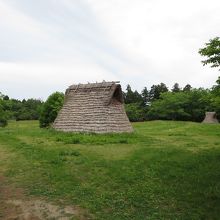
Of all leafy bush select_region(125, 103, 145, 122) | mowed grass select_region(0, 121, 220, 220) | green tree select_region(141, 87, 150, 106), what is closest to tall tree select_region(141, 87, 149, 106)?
green tree select_region(141, 87, 150, 106)

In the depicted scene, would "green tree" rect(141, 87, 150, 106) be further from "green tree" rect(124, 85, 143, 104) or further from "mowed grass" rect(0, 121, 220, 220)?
"mowed grass" rect(0, 121, 220, 220)

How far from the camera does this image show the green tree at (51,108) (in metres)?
34.4

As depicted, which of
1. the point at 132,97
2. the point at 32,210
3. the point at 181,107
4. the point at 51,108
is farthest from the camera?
the point at 132,97

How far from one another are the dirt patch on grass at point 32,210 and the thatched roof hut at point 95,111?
577 inches

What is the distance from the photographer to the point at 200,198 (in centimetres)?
830

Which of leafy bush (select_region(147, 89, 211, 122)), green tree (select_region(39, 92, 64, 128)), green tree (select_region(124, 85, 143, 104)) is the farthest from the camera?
green tree (select_region(124, 85, 143, 104))

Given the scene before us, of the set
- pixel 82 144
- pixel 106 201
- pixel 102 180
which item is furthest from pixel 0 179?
pixel 82 144

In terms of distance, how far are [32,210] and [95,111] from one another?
16.8 metres

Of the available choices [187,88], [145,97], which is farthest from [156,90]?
[187,88]

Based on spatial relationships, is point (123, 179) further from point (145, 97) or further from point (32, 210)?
point (145, 97)

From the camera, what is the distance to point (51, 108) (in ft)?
114

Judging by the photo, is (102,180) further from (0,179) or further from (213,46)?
(213,46)

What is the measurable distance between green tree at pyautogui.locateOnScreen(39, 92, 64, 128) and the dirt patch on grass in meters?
26.0

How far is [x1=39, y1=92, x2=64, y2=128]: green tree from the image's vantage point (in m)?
34.4
